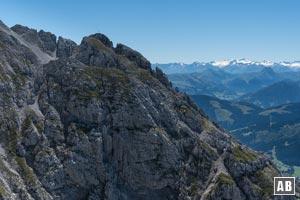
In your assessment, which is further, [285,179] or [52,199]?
[52,199]

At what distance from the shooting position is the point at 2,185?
176 metres

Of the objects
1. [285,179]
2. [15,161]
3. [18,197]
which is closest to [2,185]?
[18,197]

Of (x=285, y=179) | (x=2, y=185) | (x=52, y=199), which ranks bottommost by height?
(x=52, y=199)

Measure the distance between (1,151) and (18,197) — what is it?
94.4ft

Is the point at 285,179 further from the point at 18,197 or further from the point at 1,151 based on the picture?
the point at 1,151

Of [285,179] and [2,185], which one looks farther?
[2,185]

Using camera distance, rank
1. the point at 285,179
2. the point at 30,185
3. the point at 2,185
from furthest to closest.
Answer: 1. the point at 30,185
2. the point at 2,185
3. the point at 285,179

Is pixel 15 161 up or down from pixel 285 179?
down

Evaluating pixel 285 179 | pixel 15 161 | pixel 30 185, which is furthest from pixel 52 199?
pixel 285 179

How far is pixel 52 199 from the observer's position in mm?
198250

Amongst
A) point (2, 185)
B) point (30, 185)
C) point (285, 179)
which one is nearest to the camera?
point (285, 179)

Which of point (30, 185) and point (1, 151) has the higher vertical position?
point (1, 151)

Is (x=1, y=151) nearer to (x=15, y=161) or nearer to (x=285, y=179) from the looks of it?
(x=15, y=161)

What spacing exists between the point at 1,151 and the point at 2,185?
27651 mm
